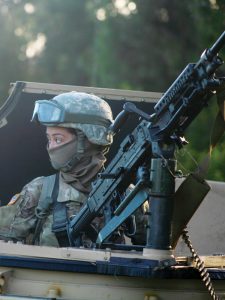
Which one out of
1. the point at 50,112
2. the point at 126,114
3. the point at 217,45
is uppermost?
the point at 50,112

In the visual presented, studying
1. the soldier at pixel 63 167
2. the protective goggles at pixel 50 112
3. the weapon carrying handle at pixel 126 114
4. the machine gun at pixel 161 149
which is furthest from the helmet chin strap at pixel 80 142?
the machine gun at pixel 161 149

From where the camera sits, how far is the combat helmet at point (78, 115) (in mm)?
8109

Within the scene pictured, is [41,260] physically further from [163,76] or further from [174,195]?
[163,76]

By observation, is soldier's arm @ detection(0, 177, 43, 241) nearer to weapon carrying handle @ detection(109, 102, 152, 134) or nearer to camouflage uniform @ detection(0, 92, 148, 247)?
camouflage uniform @ detection(0, 92, 148, 247)

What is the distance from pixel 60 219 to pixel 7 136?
168 centimetres

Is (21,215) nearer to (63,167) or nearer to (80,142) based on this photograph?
(63,167)

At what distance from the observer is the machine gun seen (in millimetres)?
6805

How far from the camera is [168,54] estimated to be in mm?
27734

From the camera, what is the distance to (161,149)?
22.9 feet

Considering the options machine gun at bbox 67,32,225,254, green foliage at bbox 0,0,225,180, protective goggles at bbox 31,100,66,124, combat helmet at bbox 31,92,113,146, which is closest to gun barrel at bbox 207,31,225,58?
machine gun at bbox 67,32,225,254

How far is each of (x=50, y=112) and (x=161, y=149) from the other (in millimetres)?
1319

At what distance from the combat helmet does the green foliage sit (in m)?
9.57

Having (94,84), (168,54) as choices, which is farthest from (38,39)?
(168,54)

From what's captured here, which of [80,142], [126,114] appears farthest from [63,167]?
[126,114]
